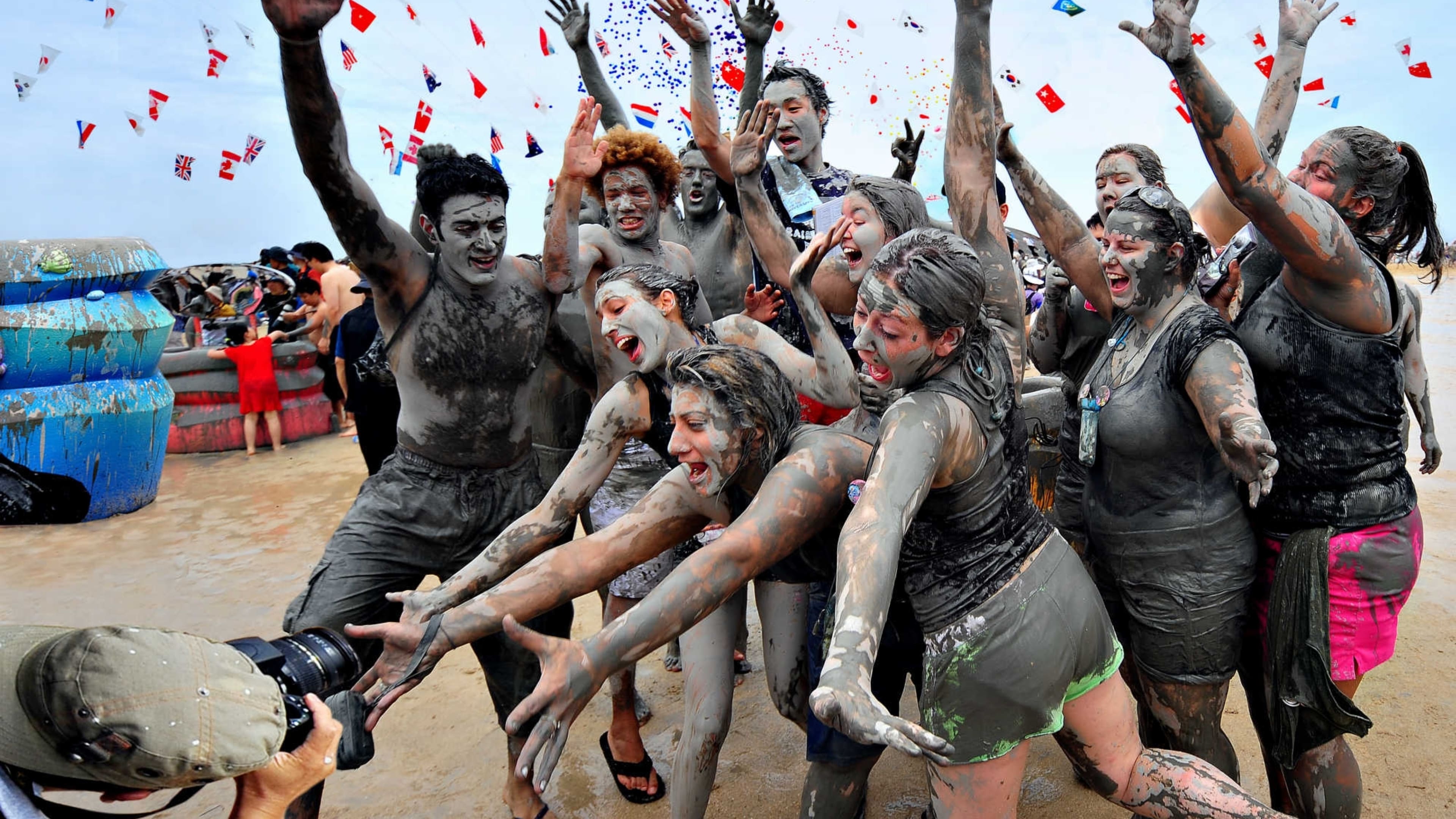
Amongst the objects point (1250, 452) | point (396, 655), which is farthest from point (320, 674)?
point (1250, 452)

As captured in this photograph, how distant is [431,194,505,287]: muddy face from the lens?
300cm

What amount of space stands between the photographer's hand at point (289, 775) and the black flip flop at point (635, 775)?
5.87 feet

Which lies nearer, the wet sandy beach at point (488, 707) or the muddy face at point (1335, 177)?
the muddy face at point (1335, 177)

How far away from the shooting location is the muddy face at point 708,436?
7.28 ft

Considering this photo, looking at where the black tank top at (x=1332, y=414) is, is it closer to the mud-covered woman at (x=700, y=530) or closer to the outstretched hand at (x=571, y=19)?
the mud-covered woman at (x=700, y=530)

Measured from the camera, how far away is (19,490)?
5.62 m

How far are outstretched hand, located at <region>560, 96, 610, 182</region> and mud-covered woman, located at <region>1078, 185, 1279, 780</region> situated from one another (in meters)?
1.69

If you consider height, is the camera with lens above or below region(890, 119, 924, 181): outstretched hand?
below

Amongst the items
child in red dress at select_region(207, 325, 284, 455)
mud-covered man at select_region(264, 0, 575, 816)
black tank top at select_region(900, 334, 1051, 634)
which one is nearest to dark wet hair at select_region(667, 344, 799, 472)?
black tank top at select_region(900, 334, 1051, 634)

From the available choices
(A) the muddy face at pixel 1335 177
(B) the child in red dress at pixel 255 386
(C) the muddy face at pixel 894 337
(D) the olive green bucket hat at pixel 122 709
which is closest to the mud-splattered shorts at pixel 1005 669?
(C) the muddy face at pixel 894 337

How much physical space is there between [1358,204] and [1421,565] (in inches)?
157

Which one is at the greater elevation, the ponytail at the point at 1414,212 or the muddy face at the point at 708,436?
the ponytail at the point at 1414,212

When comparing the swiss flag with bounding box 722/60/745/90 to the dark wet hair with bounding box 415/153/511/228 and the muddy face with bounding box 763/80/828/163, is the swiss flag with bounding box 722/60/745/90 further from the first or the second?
the dark wet hair with bounding box 415/153/511/228

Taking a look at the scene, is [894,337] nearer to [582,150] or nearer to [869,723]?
[869,723]
